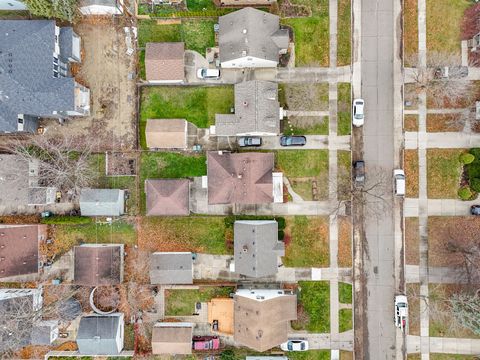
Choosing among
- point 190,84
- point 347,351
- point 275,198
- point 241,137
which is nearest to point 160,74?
point 190,84

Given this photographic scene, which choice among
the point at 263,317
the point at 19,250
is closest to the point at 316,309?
the point at 263,317

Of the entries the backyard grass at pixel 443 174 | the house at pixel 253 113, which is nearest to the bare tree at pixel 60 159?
the house at pixel 253 113

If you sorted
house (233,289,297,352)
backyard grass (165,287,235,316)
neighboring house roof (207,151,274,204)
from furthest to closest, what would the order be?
backyard grass (165,287,235,316), neighboring house roof (207,151,274,204), house (233,289,297,352)

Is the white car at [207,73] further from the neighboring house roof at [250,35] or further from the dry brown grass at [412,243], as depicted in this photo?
the dry brown grass at [412,243]

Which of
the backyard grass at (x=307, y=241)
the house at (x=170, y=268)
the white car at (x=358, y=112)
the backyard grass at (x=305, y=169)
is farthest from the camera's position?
the backyard grass at (x=305, y=169)

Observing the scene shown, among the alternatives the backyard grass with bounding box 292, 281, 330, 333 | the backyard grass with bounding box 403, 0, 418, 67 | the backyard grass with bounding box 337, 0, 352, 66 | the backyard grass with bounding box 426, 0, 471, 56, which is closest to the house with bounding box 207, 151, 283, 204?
the backyard grass with bounding box 292, 281, 330, 333

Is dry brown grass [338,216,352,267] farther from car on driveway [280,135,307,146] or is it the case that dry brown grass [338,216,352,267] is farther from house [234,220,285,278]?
car on driveway [280,135,307,146]
